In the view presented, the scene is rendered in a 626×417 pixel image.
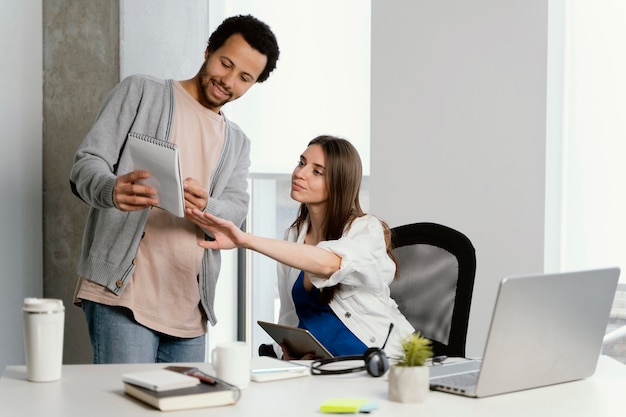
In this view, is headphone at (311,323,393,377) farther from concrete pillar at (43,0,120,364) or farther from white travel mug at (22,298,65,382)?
concrete pillar at (43,0,120,364)

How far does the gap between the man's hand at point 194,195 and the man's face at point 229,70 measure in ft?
1.12

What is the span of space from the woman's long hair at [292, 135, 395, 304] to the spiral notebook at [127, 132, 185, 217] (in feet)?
1.70

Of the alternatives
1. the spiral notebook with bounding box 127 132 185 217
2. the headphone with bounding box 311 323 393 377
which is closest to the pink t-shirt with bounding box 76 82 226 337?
the spiral notebook with bounding box 127 132 185 217

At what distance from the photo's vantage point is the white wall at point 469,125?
10.4 feet

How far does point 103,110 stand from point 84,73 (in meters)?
1.06

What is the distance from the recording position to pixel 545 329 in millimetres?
1553

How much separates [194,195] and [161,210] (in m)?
0.20

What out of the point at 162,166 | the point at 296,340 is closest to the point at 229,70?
the point at 162,166

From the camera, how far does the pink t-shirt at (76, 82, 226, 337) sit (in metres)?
2.33

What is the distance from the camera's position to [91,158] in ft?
7.45

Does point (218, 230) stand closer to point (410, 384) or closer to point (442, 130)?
point (410, 384)

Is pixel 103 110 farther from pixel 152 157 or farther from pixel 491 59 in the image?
pixel 491 59

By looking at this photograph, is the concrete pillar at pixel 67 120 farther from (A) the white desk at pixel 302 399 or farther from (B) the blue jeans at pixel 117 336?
(A) the white desk at pixel 302 399

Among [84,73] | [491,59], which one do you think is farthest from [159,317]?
[491,59]
